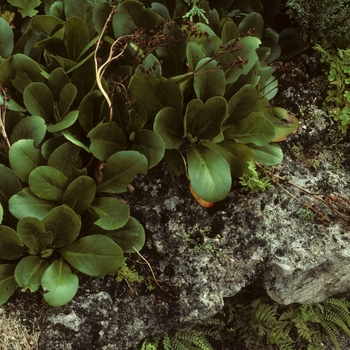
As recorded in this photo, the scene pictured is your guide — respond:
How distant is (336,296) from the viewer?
326 cm

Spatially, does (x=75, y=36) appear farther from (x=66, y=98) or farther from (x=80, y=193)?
(x=80, y=193)

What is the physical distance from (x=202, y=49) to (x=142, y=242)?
134 centimetres

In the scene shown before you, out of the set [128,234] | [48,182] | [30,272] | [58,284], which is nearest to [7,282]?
[30,272]

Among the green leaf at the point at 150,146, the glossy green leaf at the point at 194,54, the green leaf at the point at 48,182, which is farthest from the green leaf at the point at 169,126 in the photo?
the green leaf at the point at 48,182

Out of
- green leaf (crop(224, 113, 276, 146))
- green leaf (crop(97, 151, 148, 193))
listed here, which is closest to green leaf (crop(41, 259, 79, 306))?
green leaf (crop(97, 151, 148, 193))

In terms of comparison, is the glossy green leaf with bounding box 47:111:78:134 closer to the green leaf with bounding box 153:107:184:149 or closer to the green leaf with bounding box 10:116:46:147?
the green leaf with bounding box 10:116:46:147

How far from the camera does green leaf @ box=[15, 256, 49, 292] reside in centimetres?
229

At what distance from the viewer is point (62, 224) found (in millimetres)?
2340

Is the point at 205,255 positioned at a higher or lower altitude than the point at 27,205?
lower

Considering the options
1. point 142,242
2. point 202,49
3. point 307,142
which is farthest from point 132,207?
point 307,142

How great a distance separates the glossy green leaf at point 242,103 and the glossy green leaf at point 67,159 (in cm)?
100

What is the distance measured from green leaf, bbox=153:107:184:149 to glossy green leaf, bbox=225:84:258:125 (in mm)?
340

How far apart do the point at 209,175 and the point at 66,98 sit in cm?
99

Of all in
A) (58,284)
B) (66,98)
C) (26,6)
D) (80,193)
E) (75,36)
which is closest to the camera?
(58,284)
